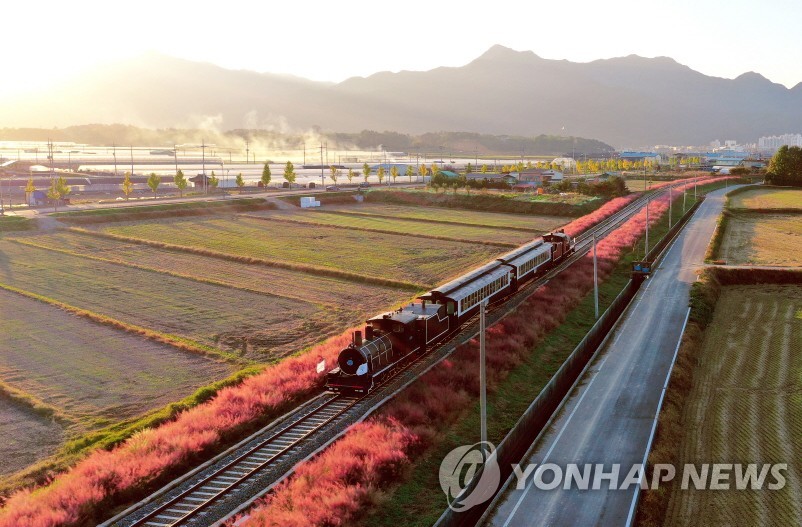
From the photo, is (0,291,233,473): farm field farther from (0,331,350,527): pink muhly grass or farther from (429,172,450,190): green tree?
(429,172,450,190): green tree

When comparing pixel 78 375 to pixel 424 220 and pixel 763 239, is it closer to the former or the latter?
pixel 424 220

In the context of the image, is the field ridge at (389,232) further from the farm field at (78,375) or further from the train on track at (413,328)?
the farm field at (78,375)

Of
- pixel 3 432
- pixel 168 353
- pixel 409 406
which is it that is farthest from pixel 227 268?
pixel 409 406

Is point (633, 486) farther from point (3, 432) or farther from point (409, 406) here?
point (3, 432)

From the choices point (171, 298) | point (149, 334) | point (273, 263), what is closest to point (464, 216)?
point (273, 263)

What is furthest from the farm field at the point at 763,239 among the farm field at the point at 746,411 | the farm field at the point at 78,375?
the farm field at the point at 78,375

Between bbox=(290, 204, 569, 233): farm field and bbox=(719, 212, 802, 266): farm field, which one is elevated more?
bbox=(290, 204, 569, 233): farm field

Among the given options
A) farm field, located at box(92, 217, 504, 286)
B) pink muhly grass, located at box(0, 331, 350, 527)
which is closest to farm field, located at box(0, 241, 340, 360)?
pink muhly grass, located at box(0, 331, 350, 527)
